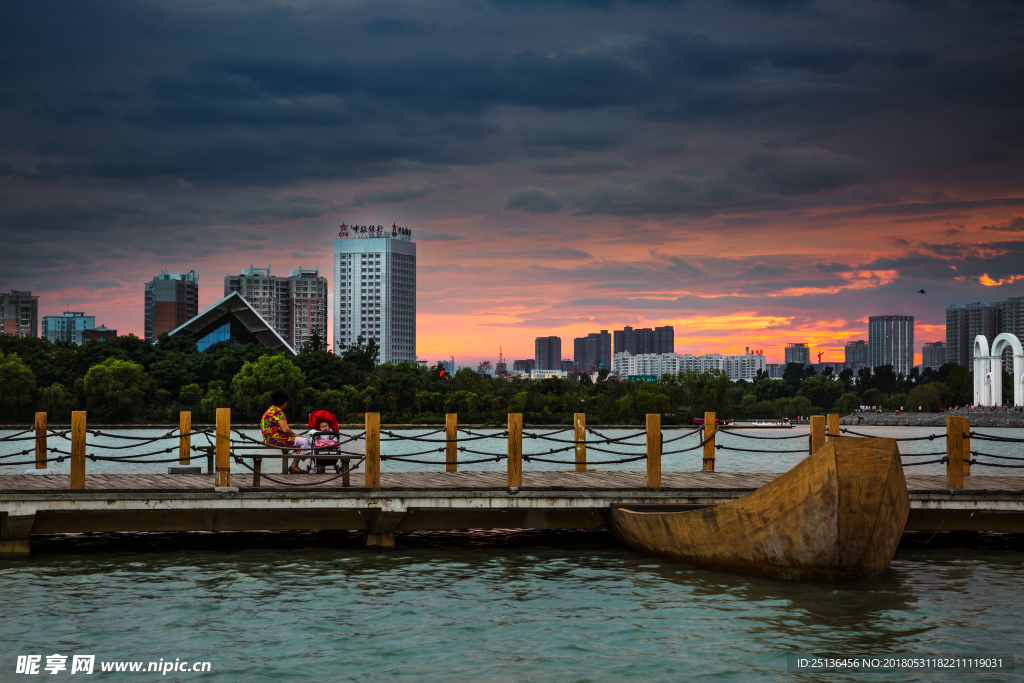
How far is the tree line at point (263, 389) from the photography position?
90750 mm

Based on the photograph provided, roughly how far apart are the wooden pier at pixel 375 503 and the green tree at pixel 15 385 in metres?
83.8

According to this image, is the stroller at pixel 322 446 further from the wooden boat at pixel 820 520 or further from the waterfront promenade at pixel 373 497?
the wooden boat at pixel 820 520

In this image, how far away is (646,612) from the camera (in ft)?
37.2

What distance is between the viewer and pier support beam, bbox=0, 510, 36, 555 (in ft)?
43.5

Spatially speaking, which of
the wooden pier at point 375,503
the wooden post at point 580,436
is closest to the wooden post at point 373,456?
the wooden pier at point 375,503

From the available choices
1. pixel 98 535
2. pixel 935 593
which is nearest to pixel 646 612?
pixel 935 593

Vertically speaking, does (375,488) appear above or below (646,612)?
above

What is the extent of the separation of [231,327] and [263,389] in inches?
1146

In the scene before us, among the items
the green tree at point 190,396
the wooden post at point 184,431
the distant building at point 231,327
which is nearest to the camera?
the wooden post at point 184,431

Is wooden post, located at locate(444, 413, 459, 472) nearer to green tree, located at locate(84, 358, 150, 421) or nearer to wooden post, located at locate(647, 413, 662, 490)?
wooden post, located at locate(647, 413, 662, 490)

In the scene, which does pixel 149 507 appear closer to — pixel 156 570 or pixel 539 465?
pixel 156 570

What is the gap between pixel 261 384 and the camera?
9088 cm

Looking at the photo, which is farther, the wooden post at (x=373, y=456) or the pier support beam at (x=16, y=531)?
the wooden post at (x=373, y=456)

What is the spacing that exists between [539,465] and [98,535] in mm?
29892
